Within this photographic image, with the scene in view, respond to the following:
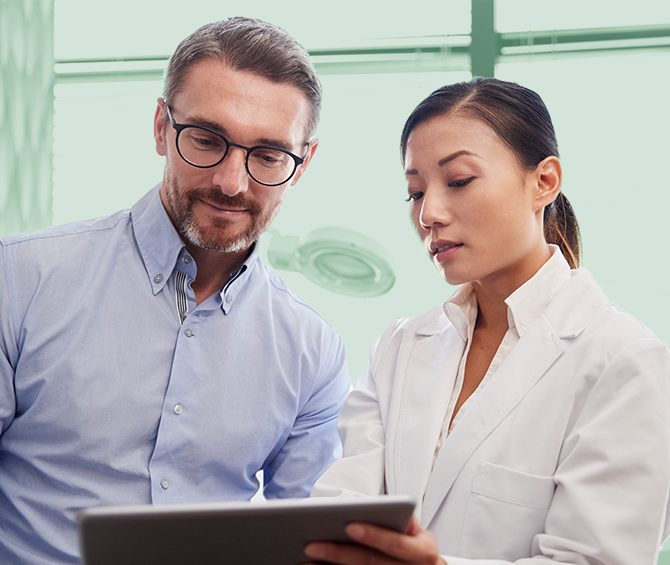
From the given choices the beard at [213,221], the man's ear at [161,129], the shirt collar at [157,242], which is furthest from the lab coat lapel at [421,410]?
the man's ear at [161,129]

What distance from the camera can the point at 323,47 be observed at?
2494 millimetres

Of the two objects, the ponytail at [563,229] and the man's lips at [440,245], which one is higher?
the ponytail at [563,229]

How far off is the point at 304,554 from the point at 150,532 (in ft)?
0.64

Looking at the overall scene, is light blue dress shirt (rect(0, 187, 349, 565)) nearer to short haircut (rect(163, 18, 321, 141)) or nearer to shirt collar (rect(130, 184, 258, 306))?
shirt collar (rect(130, 184, 258, 306))

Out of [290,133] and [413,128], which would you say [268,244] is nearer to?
[290,133]

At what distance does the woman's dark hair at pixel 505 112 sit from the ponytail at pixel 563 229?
157 mm

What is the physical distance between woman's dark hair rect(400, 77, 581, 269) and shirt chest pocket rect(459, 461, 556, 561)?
1.84 ft

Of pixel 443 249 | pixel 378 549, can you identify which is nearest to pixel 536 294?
pixel 443 249

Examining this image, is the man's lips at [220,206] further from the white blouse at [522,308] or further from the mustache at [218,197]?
the white blouse at [522,308]

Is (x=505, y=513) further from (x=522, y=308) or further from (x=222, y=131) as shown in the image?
(x=222, y=131)

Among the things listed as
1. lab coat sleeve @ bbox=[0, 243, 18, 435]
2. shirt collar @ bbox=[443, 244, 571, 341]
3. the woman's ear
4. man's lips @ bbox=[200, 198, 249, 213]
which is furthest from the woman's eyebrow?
lab coat sleeve @ bbox=[0, 243, 18, 435]

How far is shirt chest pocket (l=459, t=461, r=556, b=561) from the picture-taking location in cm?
98

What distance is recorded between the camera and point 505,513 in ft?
3.25

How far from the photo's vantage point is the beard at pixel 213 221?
1.36m
